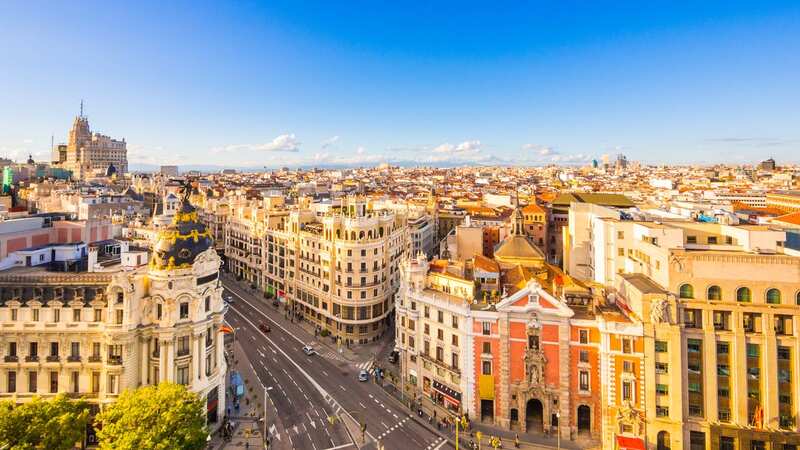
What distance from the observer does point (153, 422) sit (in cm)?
4334

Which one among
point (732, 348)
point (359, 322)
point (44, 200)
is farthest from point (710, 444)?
point (44, 200)

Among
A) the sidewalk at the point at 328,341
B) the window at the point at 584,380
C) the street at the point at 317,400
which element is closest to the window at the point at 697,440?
the window at the point at 584,380

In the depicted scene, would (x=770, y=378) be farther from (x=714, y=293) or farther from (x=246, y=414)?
(x=246, y=414)

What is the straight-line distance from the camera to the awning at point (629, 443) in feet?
183

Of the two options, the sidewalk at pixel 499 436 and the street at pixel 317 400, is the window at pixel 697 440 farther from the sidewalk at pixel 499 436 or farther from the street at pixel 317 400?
the street at pixel 317 400

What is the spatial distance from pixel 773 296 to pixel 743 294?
10.6 feet

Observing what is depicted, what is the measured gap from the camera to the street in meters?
61.0

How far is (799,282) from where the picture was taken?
54.7m

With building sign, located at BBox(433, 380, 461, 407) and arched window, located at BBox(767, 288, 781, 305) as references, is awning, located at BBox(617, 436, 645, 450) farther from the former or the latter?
arched window, located at BBox(767, 288, 781, 305)

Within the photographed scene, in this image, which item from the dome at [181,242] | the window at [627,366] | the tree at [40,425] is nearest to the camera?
the tree at [40,425]

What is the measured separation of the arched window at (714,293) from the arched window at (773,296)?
536 centimetres

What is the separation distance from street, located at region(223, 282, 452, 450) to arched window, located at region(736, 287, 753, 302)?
4211cm

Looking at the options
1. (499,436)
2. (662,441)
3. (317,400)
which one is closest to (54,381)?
(317,400)

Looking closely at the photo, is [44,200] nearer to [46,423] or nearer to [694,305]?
[46,423]
